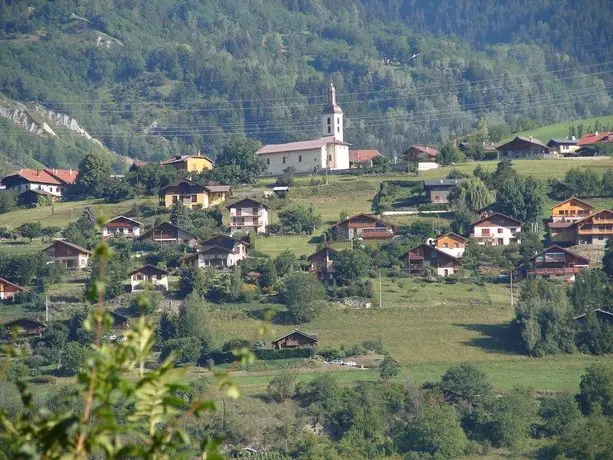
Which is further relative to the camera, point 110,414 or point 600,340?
point 600,340

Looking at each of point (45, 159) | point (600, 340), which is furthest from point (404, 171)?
point (45, 159)

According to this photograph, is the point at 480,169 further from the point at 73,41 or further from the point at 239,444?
the point at 73,41

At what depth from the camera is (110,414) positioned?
555 cm

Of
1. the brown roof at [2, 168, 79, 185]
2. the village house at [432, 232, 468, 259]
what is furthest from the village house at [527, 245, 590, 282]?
the brown roof at [2, 168, 79, 185]

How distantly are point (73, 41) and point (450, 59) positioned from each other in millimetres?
43152

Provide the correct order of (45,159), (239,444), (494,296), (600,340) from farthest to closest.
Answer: (45,159), (494,296), (600,340), (239,444)

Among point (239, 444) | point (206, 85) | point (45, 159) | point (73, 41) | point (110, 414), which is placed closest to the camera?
point (110, 414)

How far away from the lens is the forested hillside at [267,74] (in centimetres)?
14475

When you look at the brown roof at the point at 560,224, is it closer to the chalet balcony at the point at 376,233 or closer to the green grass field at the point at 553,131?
the chalet balcony at the point at 376,233

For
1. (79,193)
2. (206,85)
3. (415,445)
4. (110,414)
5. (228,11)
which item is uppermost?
(228,11)

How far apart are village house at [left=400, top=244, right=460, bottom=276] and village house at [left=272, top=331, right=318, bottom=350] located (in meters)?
8.67

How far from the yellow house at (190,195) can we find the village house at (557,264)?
58.6 ft

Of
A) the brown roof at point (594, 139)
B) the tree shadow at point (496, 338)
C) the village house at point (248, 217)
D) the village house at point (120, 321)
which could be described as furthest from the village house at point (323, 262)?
the brown roof at point (594, 139)

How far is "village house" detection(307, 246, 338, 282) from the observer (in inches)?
2037
